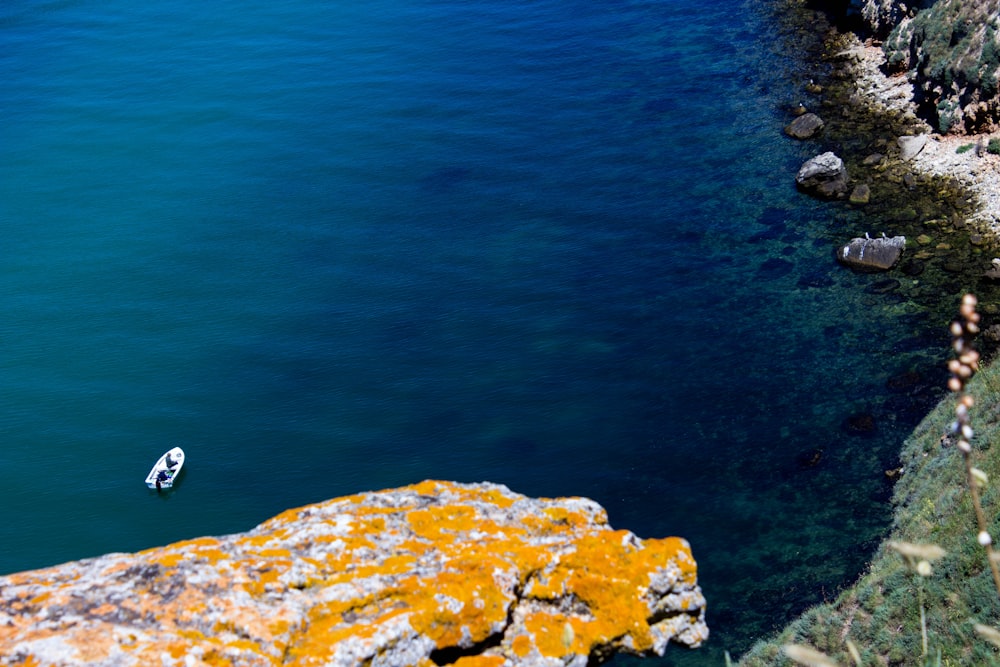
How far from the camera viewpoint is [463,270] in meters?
54.9

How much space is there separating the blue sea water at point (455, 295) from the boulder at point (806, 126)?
108 centimetres

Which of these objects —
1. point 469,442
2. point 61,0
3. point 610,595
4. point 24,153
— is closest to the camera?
point 610,595

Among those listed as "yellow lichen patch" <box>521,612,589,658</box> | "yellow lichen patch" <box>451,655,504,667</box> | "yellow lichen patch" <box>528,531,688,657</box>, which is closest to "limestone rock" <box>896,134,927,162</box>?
"yellow lichen patch" <box>528,531,688,657</box>

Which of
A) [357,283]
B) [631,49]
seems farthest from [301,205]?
[631,49]

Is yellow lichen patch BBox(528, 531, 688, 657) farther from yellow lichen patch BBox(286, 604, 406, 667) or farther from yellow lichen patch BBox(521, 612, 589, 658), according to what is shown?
yellow lichen patch BBox(286, 604, 406, 667)

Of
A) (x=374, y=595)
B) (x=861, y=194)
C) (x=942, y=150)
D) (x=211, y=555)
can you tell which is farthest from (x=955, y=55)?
(x=211, y=555)

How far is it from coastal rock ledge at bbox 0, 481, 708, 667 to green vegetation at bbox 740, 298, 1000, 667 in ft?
21.9

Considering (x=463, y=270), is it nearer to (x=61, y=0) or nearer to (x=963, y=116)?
(x=963, y=116)

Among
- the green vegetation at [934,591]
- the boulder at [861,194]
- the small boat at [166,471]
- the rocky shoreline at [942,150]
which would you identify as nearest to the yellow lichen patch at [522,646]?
the green vegetation at [934,591]

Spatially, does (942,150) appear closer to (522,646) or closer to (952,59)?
(952,59)

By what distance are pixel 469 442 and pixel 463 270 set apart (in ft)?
47.9

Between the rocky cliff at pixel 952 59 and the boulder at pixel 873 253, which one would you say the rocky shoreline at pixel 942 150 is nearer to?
the rocky cliff at pixel 952 59

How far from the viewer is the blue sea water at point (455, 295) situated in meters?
40.7

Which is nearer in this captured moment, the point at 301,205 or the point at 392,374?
the point at 392,374
